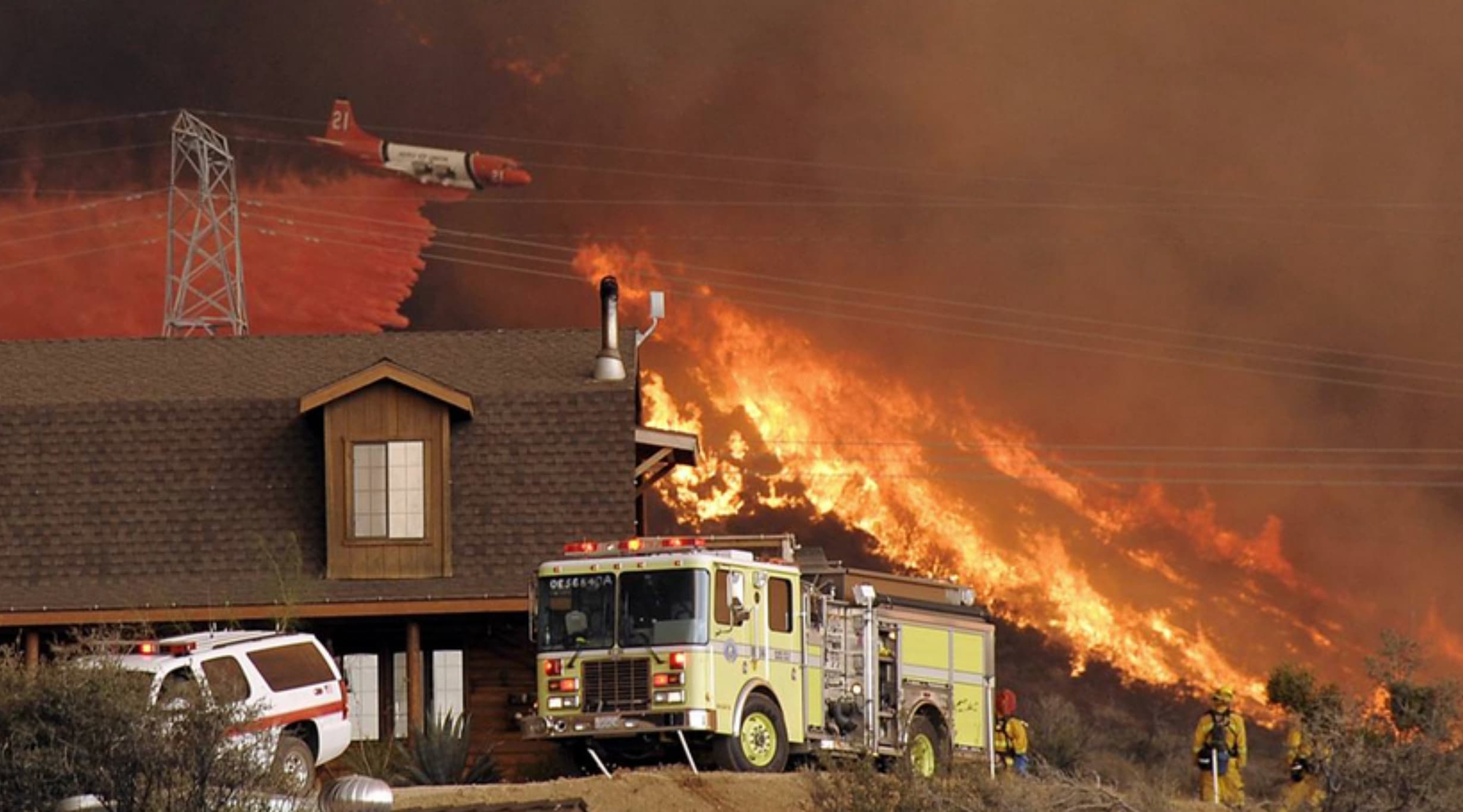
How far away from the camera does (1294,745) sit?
2764 cm

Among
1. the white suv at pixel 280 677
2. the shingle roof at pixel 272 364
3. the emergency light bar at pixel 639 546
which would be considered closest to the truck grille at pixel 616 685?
the emergency light bar at pixel 639 546

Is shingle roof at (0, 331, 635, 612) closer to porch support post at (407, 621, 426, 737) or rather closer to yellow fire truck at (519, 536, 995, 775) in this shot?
porch support post at (407, 621, 426, 737)

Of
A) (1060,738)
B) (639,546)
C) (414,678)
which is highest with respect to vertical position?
(639,546)

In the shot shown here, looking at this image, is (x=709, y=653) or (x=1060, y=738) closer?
(x=709, y=653)

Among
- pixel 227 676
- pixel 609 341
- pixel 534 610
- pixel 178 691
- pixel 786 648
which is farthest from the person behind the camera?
pixel 609 341

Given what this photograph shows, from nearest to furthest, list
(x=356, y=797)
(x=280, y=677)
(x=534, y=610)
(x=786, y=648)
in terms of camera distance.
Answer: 1. (x=356, y=797)
2. (x=280, y=677)
3. (x=534, y=610)
4. (x=786, y=648)

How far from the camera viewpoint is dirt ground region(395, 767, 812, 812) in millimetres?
25141

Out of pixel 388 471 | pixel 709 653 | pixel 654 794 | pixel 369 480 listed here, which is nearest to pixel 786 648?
pixel 709 653

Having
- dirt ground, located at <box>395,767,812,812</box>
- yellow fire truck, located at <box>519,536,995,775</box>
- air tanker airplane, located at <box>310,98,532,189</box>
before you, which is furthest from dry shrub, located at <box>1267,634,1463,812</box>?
air tanker airplane, located at <box>310,98,532,189</box>

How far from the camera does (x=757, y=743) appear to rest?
29.0 meters

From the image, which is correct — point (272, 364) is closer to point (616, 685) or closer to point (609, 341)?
point (609, 341)

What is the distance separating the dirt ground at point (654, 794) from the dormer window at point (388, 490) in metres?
9.70

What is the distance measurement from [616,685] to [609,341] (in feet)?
34.0

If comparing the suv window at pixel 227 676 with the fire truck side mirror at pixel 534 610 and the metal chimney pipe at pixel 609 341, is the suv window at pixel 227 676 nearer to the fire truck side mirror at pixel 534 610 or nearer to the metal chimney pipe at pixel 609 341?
the fire truck side mirror at pixel 534 610
